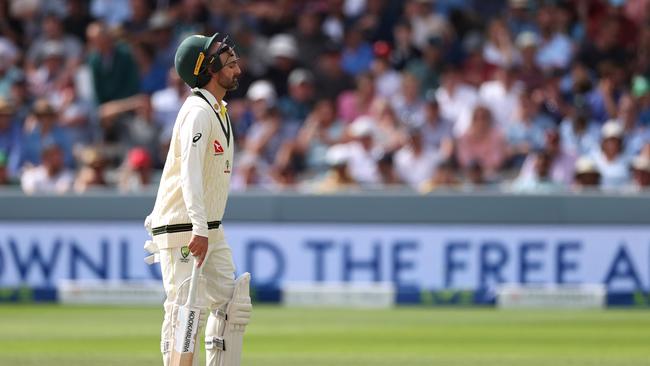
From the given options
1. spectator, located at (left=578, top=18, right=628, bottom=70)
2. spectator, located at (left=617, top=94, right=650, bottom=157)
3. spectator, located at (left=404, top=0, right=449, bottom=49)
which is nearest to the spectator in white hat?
spectator, located at (left=404, top=0, right=449, bottom=49)

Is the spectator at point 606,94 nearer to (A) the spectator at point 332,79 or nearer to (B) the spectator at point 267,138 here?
(A) the spectator at point 332,79

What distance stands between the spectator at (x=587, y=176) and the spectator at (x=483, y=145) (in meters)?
1.12

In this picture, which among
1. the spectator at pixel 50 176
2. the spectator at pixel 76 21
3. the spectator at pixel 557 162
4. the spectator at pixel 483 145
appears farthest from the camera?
Answer: the spectator at pixel 76 21

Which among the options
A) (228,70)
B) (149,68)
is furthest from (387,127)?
(228,70)

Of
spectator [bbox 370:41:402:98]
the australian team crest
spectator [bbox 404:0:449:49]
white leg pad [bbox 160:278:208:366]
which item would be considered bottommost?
white leg pad [bbox 160:278:208:366]

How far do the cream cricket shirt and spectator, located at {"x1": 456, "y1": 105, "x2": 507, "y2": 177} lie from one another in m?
8.66

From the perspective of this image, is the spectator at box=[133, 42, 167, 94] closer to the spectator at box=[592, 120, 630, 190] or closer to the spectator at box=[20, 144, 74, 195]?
the spectator at box=[20, 144, 74, 195]

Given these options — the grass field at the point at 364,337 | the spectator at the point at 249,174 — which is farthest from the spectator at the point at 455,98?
→ the grass field at the point at 364,337

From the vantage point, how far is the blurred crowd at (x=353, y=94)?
50.9ft

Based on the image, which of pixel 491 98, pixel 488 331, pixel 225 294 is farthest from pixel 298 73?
pixel 225 294

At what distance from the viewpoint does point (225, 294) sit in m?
7.09

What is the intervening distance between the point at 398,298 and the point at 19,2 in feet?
25.0

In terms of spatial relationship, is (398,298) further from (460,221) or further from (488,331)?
(488,331)

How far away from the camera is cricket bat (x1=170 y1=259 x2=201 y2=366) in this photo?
691cm
